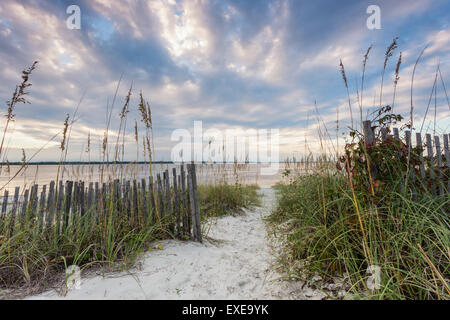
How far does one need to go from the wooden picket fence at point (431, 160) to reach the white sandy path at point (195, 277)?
87.4 inches

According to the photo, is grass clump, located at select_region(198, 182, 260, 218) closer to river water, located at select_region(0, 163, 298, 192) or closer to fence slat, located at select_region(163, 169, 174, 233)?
river water, located at select_region(0, 163, 298, 192)

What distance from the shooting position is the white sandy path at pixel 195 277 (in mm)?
2072

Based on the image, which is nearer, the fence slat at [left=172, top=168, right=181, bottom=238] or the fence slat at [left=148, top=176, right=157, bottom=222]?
the fence slat at [left=148, top=176, right=157, bottom=222]

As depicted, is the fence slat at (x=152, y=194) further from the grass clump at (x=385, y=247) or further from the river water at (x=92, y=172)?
the grass clump at (x=385, y=247)

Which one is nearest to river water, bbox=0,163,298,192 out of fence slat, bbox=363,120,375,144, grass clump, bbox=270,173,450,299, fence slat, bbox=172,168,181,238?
fence slat, bbox=172,168,181,238

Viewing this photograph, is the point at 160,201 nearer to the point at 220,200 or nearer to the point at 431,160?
the point at 220,200

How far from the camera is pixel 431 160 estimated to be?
2854 millimetres

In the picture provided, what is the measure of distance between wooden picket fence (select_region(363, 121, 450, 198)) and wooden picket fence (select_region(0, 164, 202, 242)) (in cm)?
300

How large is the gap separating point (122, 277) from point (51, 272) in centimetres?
83

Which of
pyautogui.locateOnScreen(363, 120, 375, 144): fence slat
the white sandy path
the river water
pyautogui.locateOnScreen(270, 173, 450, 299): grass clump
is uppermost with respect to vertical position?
pyautogui.locateOnScreen(363, 120, 375, 144): fence slat

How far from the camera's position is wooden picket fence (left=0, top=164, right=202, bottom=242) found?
3.22 meters

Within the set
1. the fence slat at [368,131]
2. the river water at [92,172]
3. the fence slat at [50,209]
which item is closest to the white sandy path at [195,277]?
the river water at [92,172]

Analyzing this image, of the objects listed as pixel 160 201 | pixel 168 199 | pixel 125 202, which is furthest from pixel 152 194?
pixel 125 202
